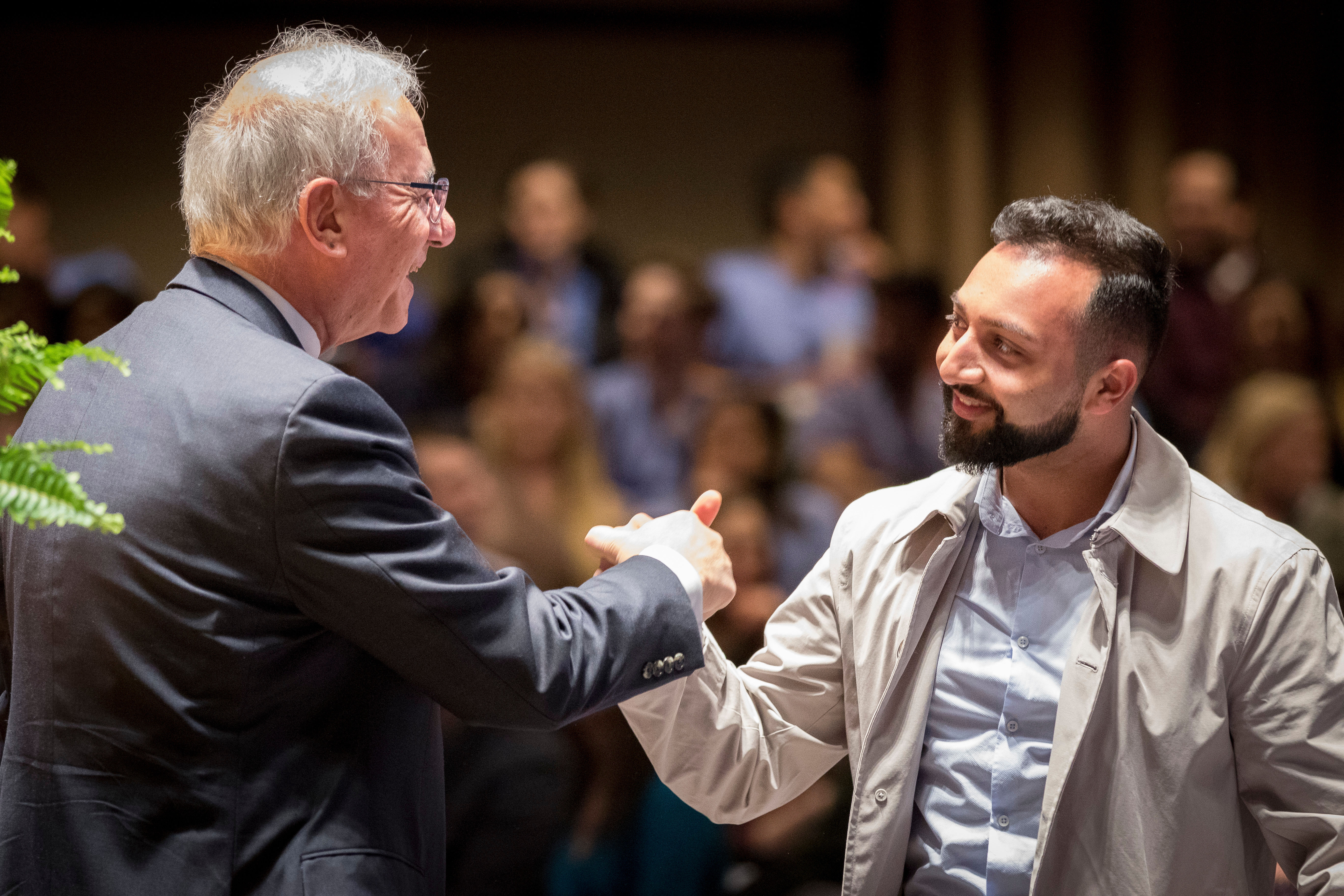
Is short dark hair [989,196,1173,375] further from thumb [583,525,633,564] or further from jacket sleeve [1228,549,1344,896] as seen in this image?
thumb [583,525,633,564]

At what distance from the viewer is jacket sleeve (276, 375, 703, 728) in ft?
4.14

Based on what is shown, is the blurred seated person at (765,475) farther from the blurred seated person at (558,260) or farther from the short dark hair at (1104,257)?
the short dark hair at (1104,257)

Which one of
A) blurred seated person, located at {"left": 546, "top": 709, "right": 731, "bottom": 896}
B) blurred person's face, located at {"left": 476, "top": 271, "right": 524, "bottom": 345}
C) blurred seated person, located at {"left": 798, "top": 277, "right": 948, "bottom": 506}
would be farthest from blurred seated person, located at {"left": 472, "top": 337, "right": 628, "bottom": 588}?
blurred seated person, located at {"left": 798, "top": 277, "right": 948, "bottom": 506}

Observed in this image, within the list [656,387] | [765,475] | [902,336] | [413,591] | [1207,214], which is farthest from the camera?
[1207,214]

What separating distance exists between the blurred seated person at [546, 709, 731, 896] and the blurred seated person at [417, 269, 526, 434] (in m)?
1.18

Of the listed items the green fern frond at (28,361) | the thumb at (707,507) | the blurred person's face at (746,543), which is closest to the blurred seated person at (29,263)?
the blurred person's face at (746,543)

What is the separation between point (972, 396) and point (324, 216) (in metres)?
0.80

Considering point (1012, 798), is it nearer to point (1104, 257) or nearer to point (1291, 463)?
point (1104, 257)

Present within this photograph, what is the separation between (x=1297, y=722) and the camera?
1.47 metres

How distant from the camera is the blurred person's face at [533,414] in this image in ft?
10.9

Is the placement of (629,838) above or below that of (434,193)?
below

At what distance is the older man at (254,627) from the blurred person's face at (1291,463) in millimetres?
2647

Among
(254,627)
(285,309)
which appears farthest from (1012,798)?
(285,309)

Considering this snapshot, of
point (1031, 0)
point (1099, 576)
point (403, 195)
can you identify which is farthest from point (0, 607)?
point (1031, 0)
